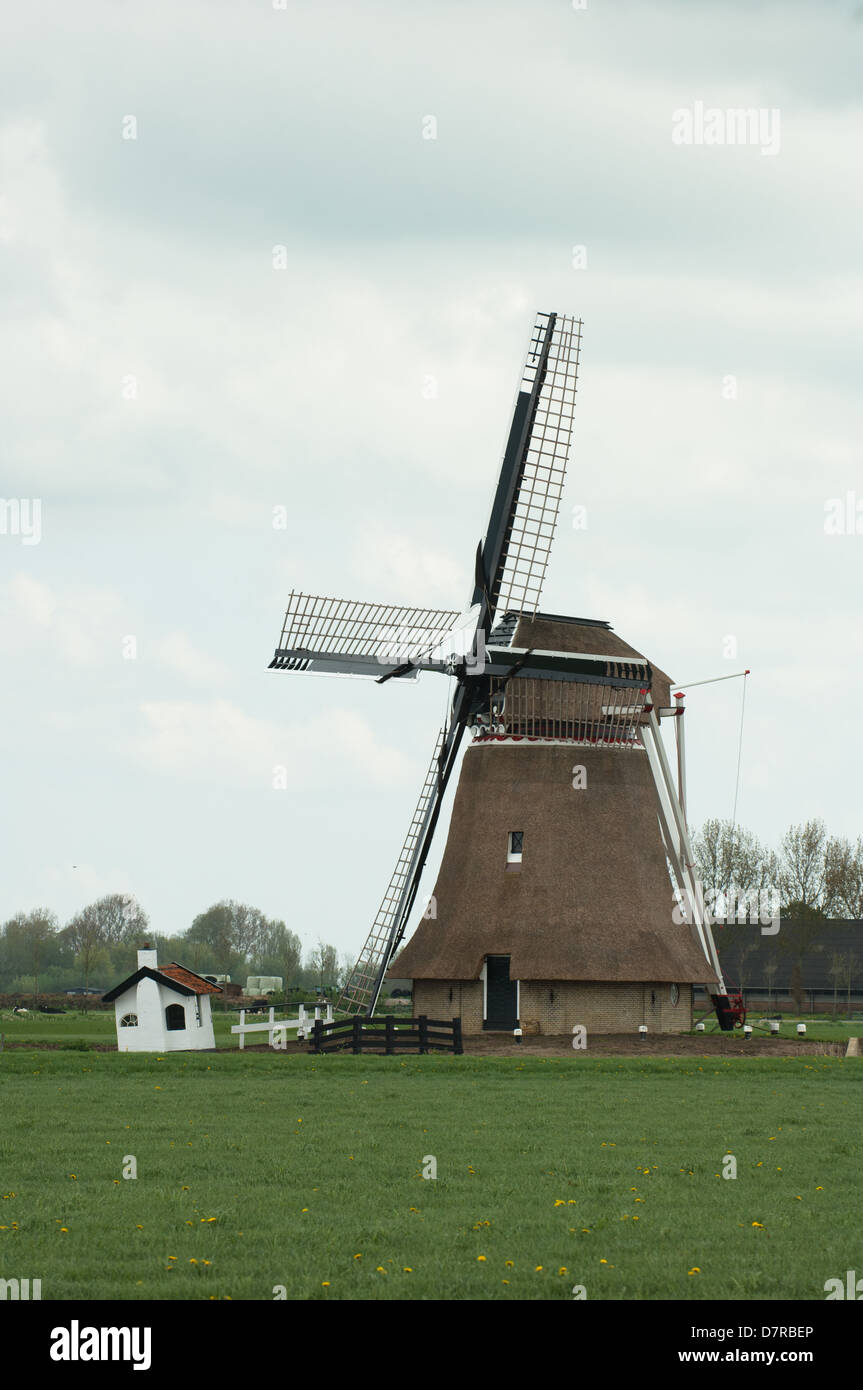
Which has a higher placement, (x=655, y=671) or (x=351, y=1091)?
(x=655, y=671)

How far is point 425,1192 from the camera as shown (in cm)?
1370

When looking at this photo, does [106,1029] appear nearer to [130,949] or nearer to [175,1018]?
[175,1018]

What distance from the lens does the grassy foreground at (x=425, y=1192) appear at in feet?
34.0

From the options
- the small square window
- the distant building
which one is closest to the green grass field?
the small square window

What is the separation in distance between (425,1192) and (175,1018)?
74.1ft

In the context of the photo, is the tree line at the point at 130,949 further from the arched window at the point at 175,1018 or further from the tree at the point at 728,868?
the arched window at the point at 175,1018

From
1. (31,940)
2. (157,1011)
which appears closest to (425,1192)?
(157,1011)

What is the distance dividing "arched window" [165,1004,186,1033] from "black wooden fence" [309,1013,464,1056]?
3251mm

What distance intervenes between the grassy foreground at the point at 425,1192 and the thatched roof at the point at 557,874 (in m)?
11.3

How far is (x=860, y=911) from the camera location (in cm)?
9294

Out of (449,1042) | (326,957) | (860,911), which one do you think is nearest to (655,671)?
(449,1042)

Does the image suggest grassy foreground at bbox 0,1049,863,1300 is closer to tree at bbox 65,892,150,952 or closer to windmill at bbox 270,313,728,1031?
windmill at bbox 270,313,728,1031
